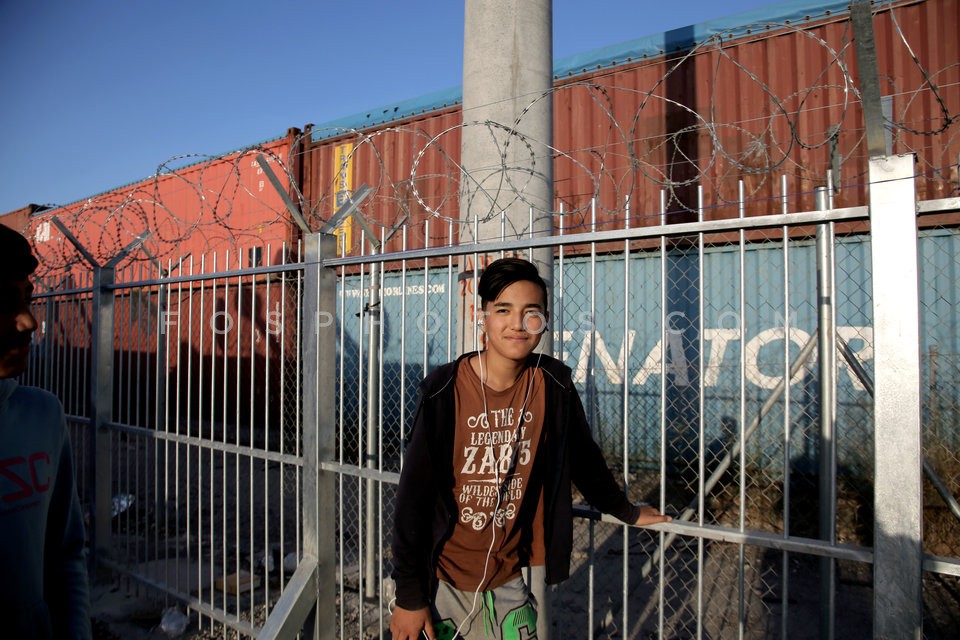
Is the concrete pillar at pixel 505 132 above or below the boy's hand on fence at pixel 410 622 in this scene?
above

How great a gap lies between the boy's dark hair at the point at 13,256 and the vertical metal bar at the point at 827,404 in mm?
2290

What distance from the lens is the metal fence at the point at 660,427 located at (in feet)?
6.07

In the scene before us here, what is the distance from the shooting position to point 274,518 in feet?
20.0

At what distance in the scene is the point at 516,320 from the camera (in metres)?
1.85

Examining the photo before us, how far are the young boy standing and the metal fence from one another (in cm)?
28

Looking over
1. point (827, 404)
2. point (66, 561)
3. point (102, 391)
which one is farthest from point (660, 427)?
point (102, 391)

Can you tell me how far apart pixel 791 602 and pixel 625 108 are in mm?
5304

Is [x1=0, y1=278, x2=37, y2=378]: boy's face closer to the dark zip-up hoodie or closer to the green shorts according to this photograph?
the dark zip-up hoodie

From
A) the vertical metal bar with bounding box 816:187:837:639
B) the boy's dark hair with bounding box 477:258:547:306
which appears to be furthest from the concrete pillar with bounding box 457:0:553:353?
the vertical metal bar with bounding box 816:187:837:639

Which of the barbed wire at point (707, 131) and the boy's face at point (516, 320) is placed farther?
the barbed wire at point (707, 131)

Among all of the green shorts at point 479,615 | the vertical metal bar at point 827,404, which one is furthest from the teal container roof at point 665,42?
the green shorts at point 479,615

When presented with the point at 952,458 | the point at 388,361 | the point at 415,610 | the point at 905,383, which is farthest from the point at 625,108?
the point at 415,610

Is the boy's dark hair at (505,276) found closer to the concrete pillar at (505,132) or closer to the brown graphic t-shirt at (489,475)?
the brown graphic t-shirt at (489,475)

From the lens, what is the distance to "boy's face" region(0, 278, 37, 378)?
4.27ft
